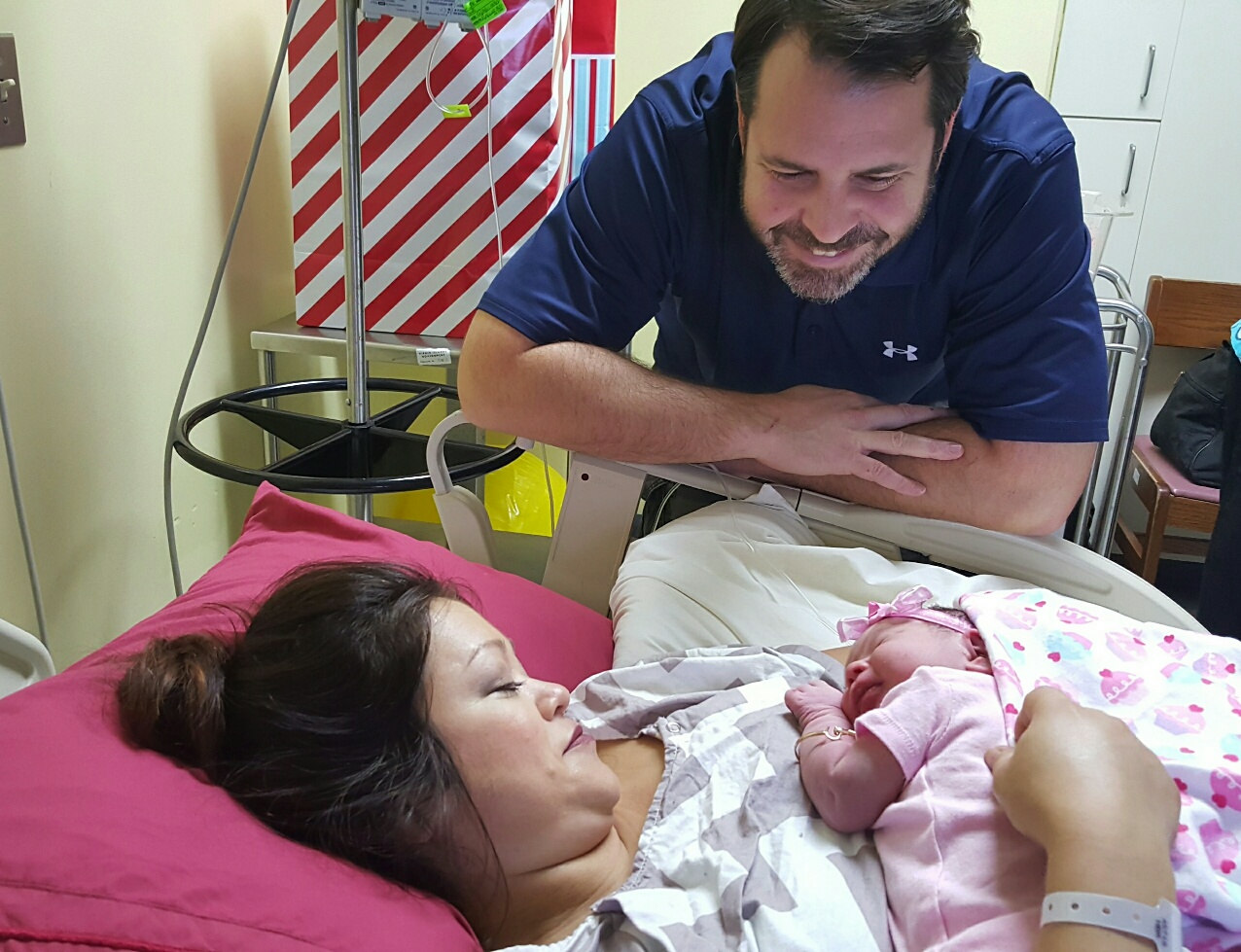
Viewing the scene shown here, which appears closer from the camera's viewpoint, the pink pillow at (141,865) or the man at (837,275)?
the pink pillow at (141,865)

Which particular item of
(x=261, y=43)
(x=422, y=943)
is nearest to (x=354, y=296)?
(x=261, y=43)

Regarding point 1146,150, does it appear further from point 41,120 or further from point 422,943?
point 422,943

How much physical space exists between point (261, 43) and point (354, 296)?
0.90 m

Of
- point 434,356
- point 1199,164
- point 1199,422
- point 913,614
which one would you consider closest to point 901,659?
point 913,614

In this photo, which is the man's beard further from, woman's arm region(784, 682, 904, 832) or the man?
woman's arm region(784, 682, 904, 832)

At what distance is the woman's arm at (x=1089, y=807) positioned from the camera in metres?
0.63

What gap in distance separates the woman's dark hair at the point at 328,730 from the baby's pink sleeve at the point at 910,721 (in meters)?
0.33

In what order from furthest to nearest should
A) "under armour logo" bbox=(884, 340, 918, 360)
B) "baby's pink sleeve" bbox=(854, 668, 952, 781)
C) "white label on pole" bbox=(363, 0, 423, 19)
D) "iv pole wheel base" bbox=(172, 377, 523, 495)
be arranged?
"white label on pole" bbox=(363, 0, 423, 19) < "iv pole wheel base" bbox=(172, 377, 523, 495) < "under armour logo" bbox=(884, 340, 918, 360) < "baby's pink sleeve" bbox=(854, 668, 952, 781)

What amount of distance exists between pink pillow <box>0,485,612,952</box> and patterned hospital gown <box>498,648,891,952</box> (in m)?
0.16

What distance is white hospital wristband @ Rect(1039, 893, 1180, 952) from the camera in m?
0.61

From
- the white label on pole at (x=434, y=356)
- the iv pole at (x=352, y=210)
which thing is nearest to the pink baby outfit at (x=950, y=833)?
the iv pole at (x=352, y=210)

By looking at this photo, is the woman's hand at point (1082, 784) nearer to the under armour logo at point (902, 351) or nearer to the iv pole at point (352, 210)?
the under armour logo at point (902, 351)

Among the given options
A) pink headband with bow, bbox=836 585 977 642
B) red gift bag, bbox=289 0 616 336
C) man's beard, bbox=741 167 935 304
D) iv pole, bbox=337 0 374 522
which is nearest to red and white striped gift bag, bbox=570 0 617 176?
red gift bag, bbox=289 0 616 336

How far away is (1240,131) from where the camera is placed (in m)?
3.18
